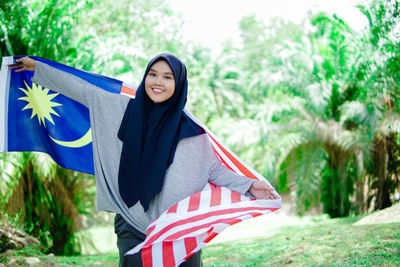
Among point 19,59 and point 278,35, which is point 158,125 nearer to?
point 19,59

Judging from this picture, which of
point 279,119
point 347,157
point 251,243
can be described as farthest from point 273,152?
point 251,243

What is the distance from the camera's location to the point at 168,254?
230 centimetres

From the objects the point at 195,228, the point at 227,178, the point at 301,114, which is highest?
the point at 301,114

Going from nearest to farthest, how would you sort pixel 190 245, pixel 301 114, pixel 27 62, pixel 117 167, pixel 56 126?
pixel 190 245, pixel 117 167, pixel 27 62, pixel 56 126, pixel 301 114

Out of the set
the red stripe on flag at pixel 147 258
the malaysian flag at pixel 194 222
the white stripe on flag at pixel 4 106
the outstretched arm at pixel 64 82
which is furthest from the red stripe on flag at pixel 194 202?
the white stripe on flag at pixel 4 106

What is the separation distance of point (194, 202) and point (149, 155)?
407 mm

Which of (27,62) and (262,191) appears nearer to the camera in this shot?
(262,191)

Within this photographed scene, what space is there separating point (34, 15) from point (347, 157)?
8.74 metres

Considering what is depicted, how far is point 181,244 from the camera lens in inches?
92.4

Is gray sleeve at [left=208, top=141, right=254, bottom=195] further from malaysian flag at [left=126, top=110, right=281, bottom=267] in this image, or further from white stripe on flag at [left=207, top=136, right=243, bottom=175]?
white stripe on flag at [left=207, top=136, right=243, bottom=175]

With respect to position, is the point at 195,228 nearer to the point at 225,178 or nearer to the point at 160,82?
the point at 225,178

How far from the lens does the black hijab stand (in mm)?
2326

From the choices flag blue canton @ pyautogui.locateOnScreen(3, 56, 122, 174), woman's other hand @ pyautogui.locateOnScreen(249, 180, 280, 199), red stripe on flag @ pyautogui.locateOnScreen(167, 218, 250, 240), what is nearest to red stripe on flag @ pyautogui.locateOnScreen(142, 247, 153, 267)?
red stripe on flag @ pyautogui.locateOnScreen(167, 218, 250, 240)

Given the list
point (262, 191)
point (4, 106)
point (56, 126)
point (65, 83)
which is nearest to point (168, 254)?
point (262, 191)
